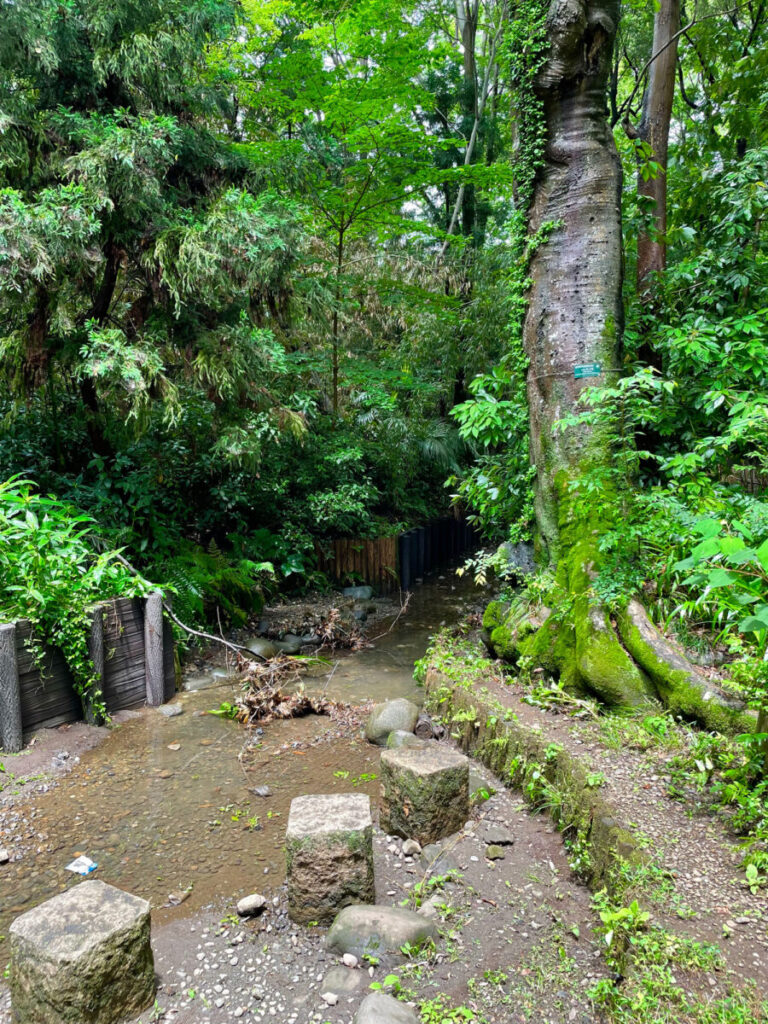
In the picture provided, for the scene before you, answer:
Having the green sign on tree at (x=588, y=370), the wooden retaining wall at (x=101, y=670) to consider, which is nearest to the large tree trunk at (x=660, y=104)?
the green sign on tree at (x=588, y=370)

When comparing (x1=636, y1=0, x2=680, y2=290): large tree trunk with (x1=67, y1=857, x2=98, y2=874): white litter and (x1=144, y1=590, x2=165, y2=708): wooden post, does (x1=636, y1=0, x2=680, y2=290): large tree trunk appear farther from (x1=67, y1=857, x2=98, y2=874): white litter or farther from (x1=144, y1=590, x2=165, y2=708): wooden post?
(x1=67, y1=857, x2=98, y2=874): white litter

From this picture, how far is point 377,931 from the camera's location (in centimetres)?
225

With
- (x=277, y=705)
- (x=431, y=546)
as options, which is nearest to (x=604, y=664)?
(x=277, y=705)

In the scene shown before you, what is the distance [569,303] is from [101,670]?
4136mm

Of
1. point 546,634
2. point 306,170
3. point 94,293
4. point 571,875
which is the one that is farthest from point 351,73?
point 571,875

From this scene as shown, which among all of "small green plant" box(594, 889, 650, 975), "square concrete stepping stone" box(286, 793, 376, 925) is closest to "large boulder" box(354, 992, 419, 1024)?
"square concrete stepping stone" box(286, 793, 376, 925)

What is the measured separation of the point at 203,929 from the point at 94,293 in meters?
5.17

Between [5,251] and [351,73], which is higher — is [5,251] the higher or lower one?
the lower one

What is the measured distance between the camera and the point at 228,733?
4266mm

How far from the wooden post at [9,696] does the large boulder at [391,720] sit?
2.14 metres

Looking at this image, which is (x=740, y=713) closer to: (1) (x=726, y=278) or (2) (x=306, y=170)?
(1) (x=726, y=278)

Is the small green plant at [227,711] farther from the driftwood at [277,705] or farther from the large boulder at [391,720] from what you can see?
the large boulder at [391,720]

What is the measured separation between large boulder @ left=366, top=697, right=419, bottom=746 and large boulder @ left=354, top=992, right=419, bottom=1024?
2.18 meters

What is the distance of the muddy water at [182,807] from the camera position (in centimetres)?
272
